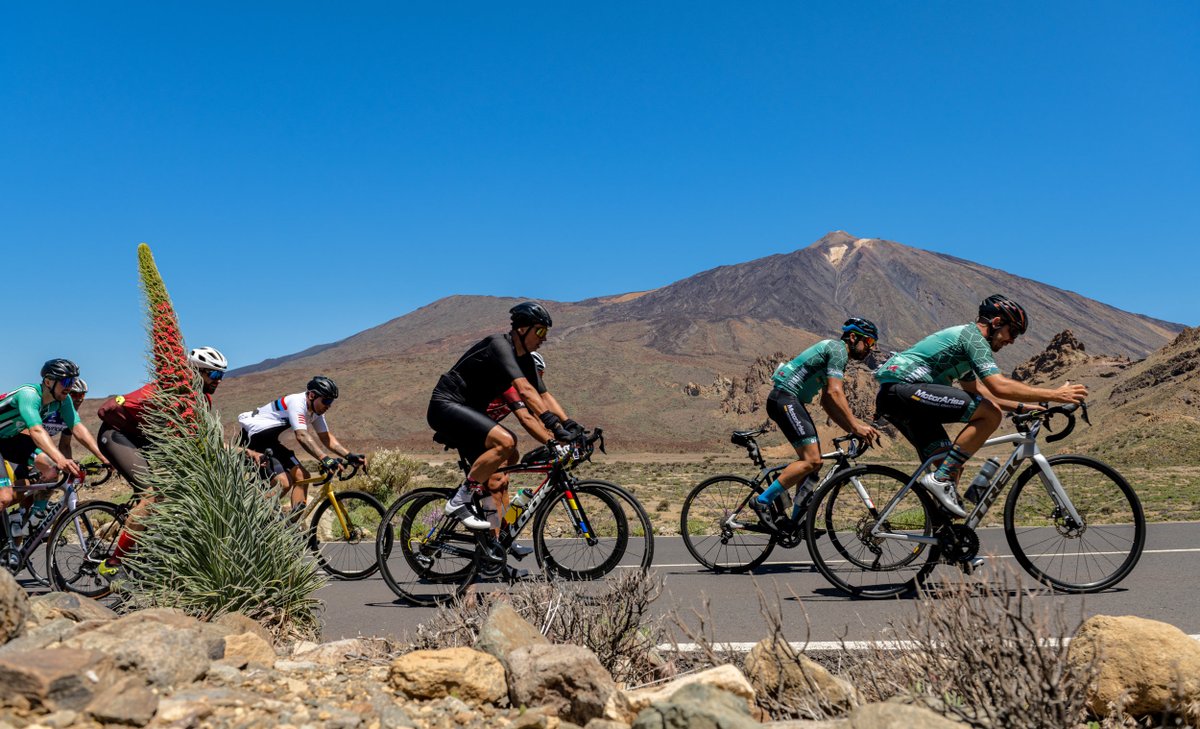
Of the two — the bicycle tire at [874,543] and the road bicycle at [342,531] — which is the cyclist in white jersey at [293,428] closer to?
the road bicycle at [342,531]

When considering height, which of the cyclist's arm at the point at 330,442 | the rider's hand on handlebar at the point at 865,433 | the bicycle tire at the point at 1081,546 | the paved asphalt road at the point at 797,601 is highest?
the cyclist's arm at the point at 330,442

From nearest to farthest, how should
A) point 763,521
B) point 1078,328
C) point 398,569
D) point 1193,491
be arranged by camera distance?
point 763,521 → point 398,569 → point 1193,491 → point 1078,328

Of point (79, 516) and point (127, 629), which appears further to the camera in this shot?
point (79, 516)

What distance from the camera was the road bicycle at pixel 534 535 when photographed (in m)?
5.92

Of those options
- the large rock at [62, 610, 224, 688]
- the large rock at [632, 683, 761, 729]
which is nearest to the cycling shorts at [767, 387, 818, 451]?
the large rock at [632, 683, 761, 729]

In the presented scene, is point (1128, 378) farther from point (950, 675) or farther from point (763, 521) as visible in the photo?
point (950, 675)

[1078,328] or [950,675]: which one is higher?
[1078,328]

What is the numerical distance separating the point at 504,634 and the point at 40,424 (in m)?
5.07

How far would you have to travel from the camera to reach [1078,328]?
194m

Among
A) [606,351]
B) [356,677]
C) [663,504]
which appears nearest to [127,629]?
[356,677]

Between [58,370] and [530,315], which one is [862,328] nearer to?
[530,315]

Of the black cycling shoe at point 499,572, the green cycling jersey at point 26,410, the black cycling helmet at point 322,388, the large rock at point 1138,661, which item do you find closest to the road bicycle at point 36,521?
the green cycling jersey at point 26,410

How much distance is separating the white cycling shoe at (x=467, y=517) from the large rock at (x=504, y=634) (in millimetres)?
2155

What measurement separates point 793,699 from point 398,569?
16.3ft
